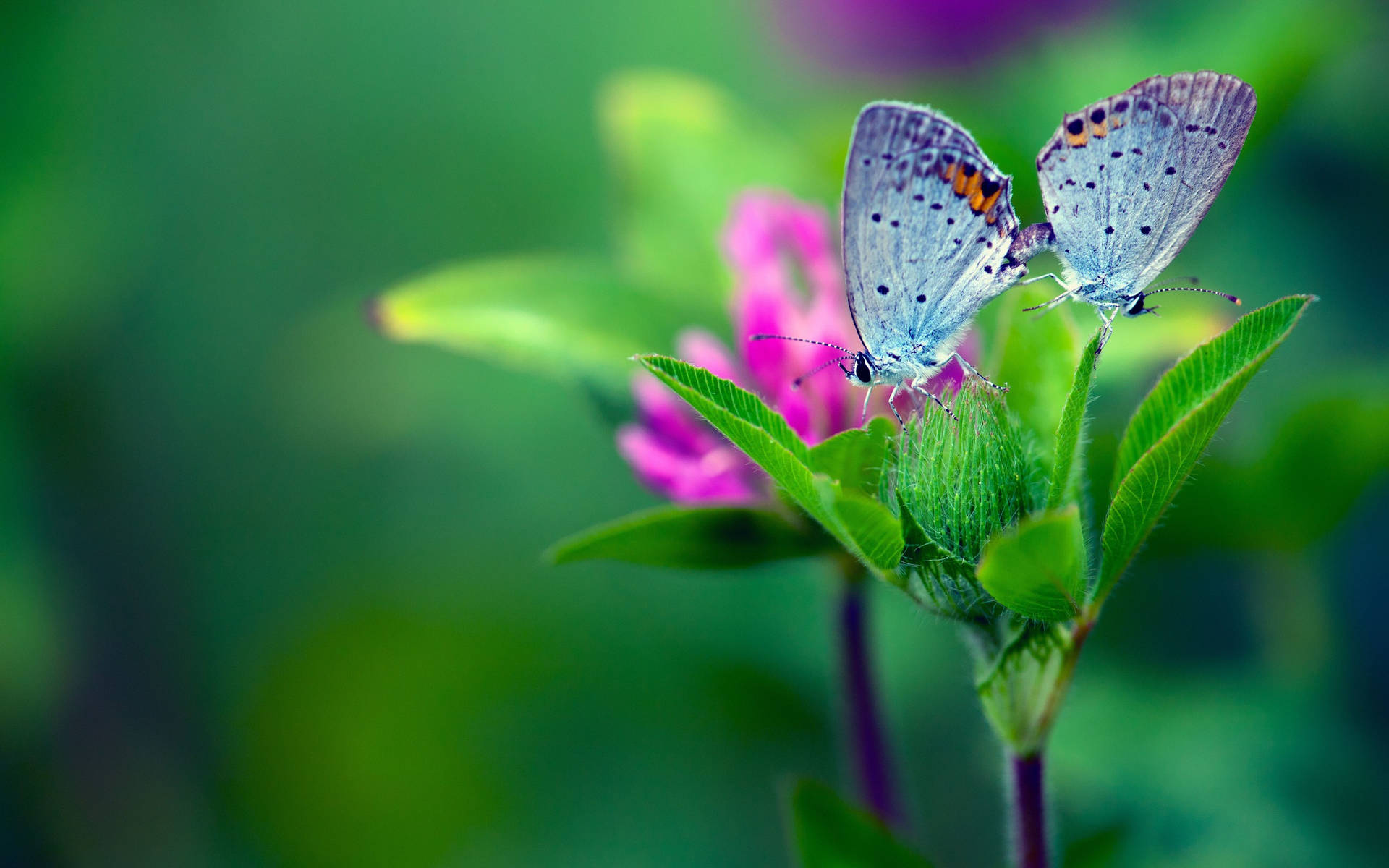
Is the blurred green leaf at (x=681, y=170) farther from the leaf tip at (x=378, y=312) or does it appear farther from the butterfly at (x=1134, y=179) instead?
the butterfly at (x=1134, y=179)

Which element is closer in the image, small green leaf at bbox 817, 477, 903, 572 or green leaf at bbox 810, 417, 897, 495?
small green leaf at bbox 817, 477, 903, 572

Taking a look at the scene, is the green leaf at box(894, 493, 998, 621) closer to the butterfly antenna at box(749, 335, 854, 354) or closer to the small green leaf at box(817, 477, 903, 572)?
the small green leaf at box(817, 477, 903, 572)

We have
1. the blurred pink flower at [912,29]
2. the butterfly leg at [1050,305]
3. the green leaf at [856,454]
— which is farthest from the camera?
the blurred pink flower at [912,29]

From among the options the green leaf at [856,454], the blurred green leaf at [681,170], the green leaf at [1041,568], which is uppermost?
the blurred green leaf at [681,170]

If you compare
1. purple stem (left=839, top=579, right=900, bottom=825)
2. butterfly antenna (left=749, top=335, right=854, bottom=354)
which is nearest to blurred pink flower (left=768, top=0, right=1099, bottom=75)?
butterfly antenna (left=749, top=335, right=854, bottom=354)

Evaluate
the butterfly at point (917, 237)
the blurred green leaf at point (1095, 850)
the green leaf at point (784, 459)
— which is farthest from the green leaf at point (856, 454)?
the blurred green leaf at point (1095, 850)

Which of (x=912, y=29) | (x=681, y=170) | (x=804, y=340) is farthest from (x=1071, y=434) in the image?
(x=912, y=29)

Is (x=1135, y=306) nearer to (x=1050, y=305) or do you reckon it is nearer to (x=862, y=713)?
(x=1050, y=305)
